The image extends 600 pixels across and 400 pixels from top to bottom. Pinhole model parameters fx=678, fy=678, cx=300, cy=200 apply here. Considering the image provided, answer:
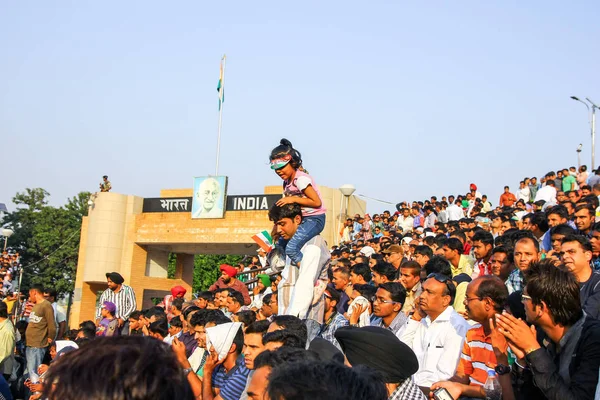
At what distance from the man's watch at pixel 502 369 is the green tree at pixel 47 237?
39.3m

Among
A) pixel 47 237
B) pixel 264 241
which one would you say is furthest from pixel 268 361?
pixel 47 237

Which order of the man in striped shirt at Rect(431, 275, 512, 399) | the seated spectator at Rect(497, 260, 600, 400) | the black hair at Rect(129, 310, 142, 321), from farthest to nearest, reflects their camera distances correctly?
the black hair at Rect(129, 310, 142, 321) → the man in striped shirt at Rect(431, 275, 512, 399) → the seated spectator at Rect(497, 260, 600, 400)

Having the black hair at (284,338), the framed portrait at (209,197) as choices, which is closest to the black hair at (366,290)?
the black hair at (284,338)

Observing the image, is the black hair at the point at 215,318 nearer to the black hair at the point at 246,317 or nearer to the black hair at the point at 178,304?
the black hair at the point at 246,317

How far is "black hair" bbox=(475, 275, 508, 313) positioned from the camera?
5.02 meters

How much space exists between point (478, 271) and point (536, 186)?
42.7ft

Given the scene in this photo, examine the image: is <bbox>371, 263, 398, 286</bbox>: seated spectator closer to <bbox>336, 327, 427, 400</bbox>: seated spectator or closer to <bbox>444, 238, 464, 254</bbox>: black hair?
<bbox>444, 238, 464, 254</bbox>: black hair

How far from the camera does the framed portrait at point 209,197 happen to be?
89.8ft

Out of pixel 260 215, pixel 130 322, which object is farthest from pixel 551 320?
pixel 260 215

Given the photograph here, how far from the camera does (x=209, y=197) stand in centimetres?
2770

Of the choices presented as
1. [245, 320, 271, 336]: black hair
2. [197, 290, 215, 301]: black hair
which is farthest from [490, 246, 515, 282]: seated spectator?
[197, 290, 215, 301]: black hair

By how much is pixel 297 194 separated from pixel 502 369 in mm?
2386

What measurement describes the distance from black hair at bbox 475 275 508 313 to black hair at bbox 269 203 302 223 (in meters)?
1.72

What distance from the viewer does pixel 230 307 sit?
30.6 feet
